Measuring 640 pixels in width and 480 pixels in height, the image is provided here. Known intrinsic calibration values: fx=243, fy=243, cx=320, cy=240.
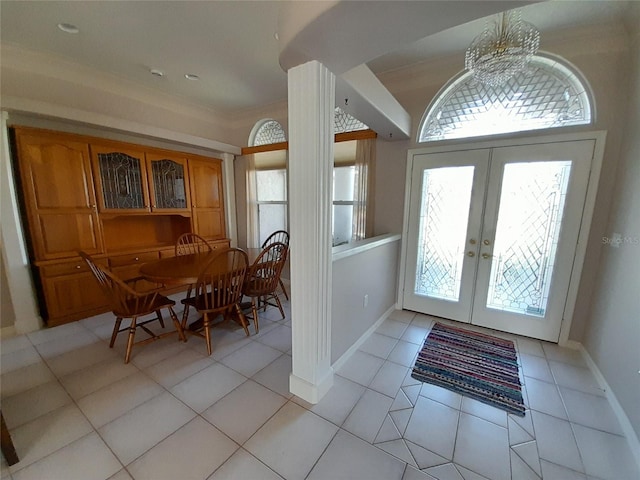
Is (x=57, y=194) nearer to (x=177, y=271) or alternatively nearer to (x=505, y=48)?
(x=177, y=271)

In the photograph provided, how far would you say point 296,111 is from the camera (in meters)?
1.47

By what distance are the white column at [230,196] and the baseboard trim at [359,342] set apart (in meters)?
2.92

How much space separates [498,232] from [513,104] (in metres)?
1.28

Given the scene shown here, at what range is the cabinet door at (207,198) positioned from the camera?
3.73 meters

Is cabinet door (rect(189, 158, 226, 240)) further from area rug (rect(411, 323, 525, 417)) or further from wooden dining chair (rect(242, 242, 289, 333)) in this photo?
area rug (rect(411, 323, 525, 417))

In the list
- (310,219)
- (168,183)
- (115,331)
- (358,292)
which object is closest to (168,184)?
(168,183)

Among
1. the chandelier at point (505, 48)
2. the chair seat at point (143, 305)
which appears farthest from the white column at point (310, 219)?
the chair seat at point (143, 305)

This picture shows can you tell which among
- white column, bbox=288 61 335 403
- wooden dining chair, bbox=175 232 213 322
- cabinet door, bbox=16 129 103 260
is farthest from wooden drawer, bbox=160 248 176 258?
white column, bbox=288 61 335 403

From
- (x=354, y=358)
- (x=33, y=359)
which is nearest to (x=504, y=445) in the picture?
(x=354, y=358)

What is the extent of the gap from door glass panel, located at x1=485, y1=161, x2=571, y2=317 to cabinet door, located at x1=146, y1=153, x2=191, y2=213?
13.3 feet

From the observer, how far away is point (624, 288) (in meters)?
1.73

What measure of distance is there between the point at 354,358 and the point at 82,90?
13.6 ft

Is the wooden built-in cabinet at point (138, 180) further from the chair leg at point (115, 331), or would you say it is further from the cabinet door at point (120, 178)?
the chair leg at point (115, 331)

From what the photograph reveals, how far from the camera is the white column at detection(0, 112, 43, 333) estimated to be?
2295mm
